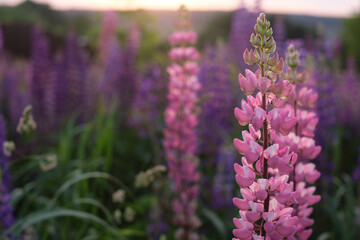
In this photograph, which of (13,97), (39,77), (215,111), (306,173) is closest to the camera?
(306,173)

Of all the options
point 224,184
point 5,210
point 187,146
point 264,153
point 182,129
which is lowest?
point 224,184

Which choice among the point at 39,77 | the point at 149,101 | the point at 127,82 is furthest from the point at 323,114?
the point at 39,77

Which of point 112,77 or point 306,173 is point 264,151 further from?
point 112,77

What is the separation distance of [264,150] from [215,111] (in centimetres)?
315

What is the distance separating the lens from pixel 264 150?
1199 millimetres

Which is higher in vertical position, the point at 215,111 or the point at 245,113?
the point at 245,113

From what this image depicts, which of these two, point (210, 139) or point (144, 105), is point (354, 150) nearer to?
point (210, 139)

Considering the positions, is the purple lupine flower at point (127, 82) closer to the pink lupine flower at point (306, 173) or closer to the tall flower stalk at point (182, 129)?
the tall flower stalk at point (182, 129)

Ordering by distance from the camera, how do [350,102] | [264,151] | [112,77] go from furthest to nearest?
[350,102]
[112,77]
[264,151]

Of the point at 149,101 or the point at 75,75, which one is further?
the point at 75,75

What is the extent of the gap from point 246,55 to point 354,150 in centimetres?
462

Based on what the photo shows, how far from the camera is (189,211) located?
2.79m

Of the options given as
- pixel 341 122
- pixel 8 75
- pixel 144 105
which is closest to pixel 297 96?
pixel 144 105

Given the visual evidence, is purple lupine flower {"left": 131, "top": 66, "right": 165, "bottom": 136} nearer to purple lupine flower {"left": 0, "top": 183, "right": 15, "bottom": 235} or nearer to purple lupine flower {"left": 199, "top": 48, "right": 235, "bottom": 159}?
purple lupine flower {"left": 199, "top": 48, "right": 235, "bottom": 159}
